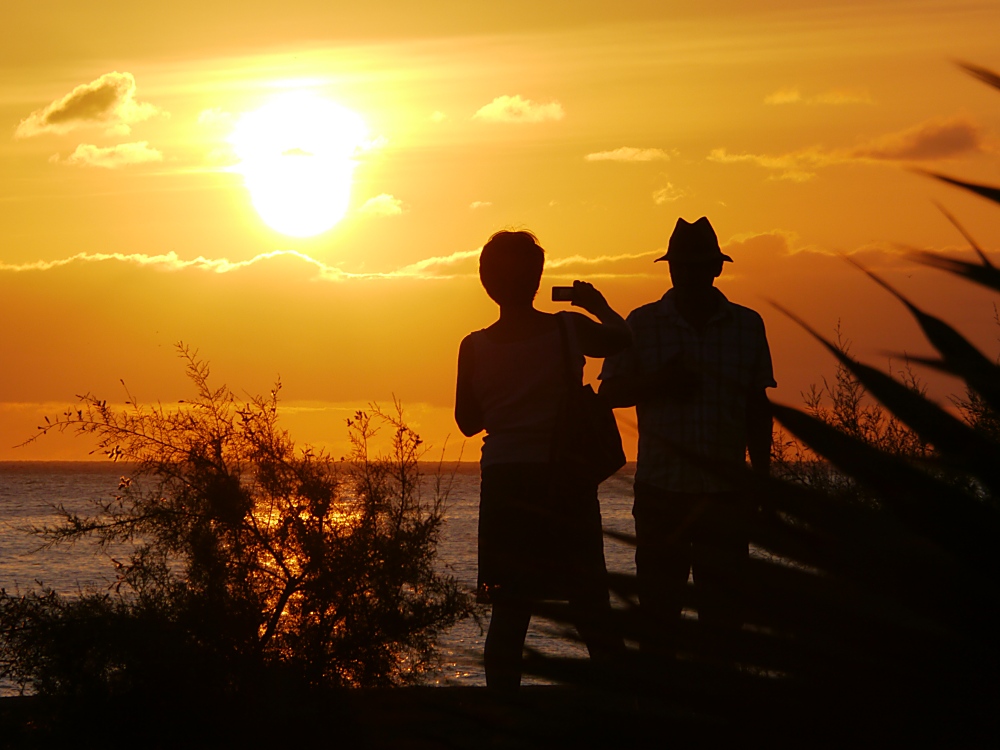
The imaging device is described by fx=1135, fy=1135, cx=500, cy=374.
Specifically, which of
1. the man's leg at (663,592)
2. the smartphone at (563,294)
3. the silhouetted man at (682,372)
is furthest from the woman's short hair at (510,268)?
the man's leg at (663,592)

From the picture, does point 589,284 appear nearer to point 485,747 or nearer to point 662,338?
point 662,338

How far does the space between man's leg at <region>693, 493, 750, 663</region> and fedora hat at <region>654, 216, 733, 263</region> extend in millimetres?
3177

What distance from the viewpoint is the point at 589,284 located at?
13.7ft

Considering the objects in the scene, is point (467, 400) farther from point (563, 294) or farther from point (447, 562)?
point (447, 562)

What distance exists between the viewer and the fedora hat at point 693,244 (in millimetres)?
4051

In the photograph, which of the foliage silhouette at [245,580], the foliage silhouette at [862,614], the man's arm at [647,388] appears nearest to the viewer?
the foliage silhouette at [862,614]

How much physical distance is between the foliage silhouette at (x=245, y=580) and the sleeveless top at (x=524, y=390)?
3.08 metres

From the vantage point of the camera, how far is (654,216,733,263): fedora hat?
405 cm

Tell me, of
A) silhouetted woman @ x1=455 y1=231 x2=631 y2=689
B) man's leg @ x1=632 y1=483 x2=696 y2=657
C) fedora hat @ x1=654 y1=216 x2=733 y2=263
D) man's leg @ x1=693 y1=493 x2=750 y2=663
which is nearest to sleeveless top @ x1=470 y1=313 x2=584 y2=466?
silhouetted woman @ x1=455 y1=231 x2=631 y2=689

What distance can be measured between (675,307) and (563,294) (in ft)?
1.36

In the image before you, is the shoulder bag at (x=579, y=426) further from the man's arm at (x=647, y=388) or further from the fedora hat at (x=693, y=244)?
the fedora hat at (x=693, y=244)

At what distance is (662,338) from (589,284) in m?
0.33

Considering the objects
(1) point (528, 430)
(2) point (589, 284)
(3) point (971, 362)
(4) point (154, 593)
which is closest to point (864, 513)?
(3) point (971, 362)

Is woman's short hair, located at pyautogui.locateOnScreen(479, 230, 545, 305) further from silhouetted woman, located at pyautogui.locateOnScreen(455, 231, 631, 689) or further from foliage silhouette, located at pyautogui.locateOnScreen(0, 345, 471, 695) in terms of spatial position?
foliage silhouette, located at pyautogui.locateOnScreen(0, 345, 471, 695)
